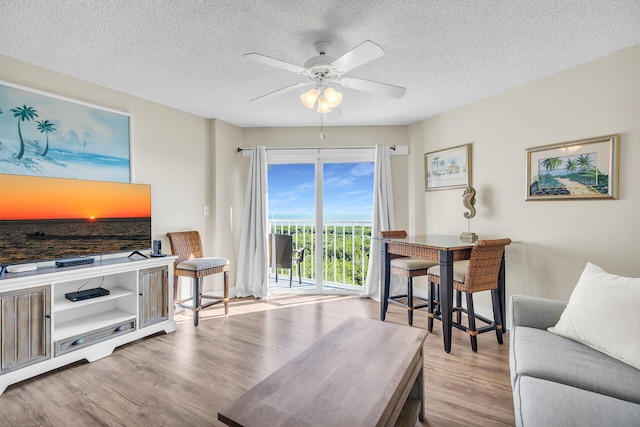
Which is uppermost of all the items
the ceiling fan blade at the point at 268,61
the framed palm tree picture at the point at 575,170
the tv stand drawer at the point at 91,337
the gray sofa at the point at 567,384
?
the ceiling fan blade at the point at 268,61

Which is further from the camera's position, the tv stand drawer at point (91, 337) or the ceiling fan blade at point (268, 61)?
the tv stand drawer at point (91, 337)

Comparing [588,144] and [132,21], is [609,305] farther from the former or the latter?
[132,21]

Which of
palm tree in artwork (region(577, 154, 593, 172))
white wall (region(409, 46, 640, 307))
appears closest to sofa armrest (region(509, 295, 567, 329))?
white wall (region(409, 46, 640, 307))

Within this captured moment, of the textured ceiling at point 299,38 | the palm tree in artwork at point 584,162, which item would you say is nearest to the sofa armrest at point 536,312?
the palm tree in artwork at point 584,162

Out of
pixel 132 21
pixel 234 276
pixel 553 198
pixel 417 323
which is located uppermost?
pixel 132 21

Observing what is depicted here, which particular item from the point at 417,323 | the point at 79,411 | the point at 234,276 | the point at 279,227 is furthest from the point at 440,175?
the point at 79,411

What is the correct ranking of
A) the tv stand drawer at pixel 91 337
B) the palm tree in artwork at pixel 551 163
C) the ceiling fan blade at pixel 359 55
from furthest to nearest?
the palm tree in artwork at pixel 551 163, the tv stand drawer at pixel 91 337, the ceiling fan blade at pixel 359 55

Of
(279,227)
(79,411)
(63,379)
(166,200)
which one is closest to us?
(79,411)

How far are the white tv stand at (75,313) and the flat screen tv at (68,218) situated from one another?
149 millimetres

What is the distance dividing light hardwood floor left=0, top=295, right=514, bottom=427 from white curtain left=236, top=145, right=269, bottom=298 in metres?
0.96

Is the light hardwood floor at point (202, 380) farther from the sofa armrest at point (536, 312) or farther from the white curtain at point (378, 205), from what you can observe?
the white curtain at point (378, 205)

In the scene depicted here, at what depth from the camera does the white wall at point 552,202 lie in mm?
2260

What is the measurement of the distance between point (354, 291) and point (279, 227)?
1.42 metres

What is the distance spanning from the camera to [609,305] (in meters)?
1.55
